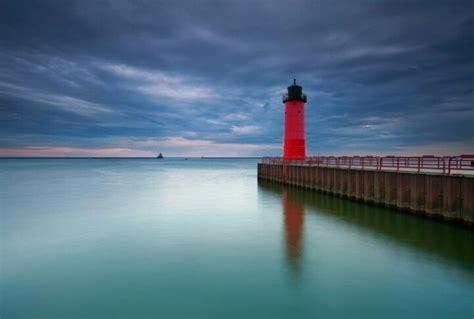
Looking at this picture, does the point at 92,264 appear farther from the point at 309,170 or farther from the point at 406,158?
the point at 309,170

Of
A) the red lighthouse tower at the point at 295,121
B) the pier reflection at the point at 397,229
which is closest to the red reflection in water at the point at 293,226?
the pier reflection at the point at 397,229

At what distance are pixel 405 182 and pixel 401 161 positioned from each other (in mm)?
2634

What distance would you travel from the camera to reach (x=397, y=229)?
42.3ft

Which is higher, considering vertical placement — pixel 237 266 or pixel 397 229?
pixel 397 229

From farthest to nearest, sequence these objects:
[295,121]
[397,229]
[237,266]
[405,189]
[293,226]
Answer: [295,121] → [405,189] → [293,226] → [397,229] → [237,266]

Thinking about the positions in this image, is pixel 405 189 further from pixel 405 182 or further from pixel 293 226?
pixel 293 226

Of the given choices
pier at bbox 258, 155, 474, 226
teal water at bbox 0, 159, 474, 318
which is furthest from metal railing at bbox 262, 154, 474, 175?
teal water at bbox 0, 159, 474, 318

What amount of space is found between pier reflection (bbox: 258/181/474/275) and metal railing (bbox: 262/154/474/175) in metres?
2.31

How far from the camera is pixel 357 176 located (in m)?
19.0

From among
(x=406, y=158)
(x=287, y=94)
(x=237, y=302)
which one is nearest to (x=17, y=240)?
(x=237, y=302)

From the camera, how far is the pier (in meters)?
11.9

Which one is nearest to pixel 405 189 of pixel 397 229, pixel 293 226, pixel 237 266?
pixel 397 229

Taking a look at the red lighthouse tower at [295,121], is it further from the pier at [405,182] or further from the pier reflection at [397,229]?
the pier reflection at [397,229]

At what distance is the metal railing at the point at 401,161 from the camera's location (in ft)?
42.2
